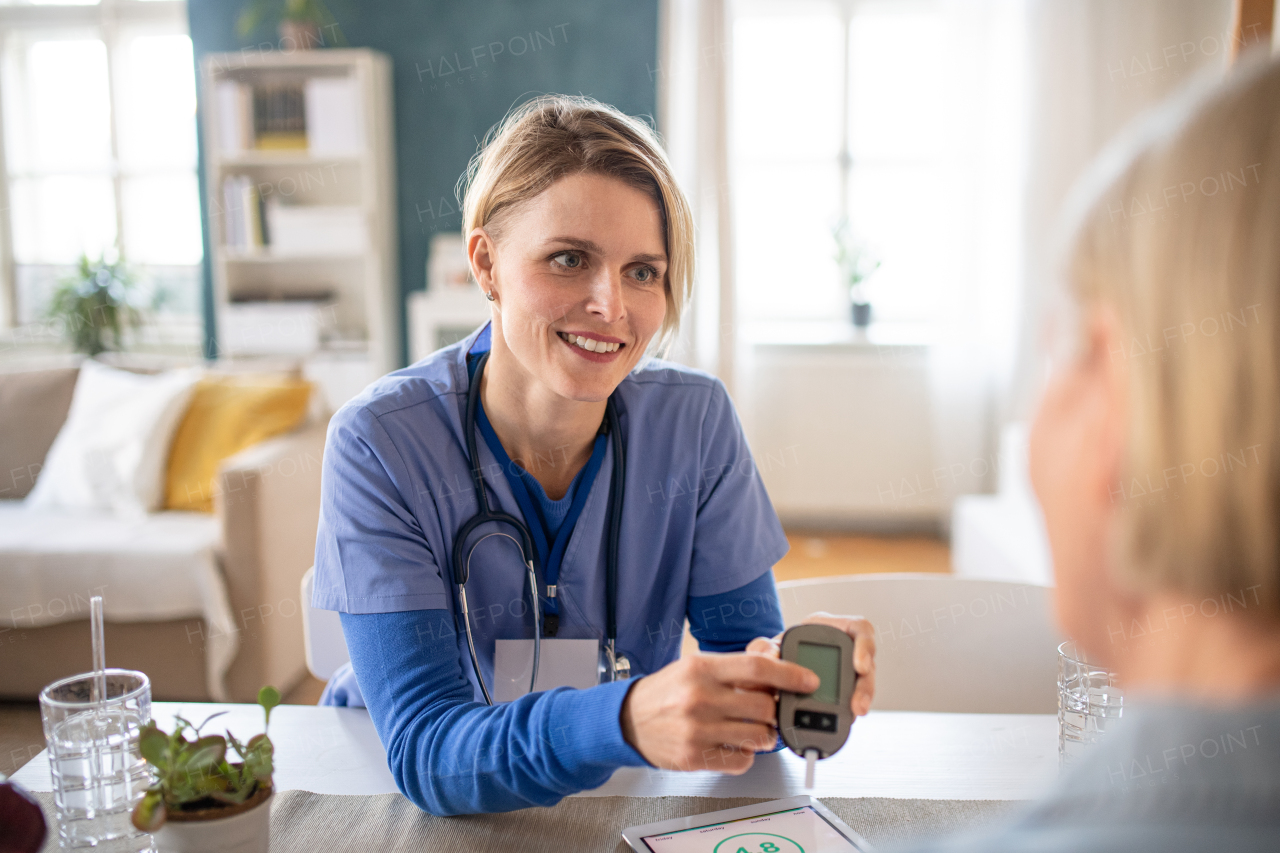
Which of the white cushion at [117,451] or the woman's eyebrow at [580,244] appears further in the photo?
the white cushion at [117,451]

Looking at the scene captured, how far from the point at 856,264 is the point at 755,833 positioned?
3.67 meters

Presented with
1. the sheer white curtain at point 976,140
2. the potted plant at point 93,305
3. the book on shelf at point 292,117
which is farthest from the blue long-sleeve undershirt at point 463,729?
the potted plant at point 93,305

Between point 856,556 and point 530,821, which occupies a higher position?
point 530,821

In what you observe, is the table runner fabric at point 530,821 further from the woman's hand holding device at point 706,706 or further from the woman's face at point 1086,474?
the woman's face at point 1086,474

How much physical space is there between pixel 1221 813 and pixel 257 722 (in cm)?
94

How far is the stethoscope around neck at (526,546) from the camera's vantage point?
1.12 meters

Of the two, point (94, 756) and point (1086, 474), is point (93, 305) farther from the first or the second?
point (1086, 474)

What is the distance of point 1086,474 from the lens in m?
0.47

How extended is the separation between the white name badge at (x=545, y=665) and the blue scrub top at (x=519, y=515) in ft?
0.06

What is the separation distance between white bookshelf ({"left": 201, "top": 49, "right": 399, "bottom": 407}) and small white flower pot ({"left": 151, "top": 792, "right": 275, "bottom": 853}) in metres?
3.63

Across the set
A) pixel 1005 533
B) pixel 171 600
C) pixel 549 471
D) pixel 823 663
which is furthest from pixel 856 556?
pixel 823 663

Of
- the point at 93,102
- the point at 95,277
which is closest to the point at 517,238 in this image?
the point at 95,277

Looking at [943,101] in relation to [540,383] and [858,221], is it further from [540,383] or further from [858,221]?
[540,383]

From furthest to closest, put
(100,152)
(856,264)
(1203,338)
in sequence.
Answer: (100,152)
(856,264)
(1203,338)
